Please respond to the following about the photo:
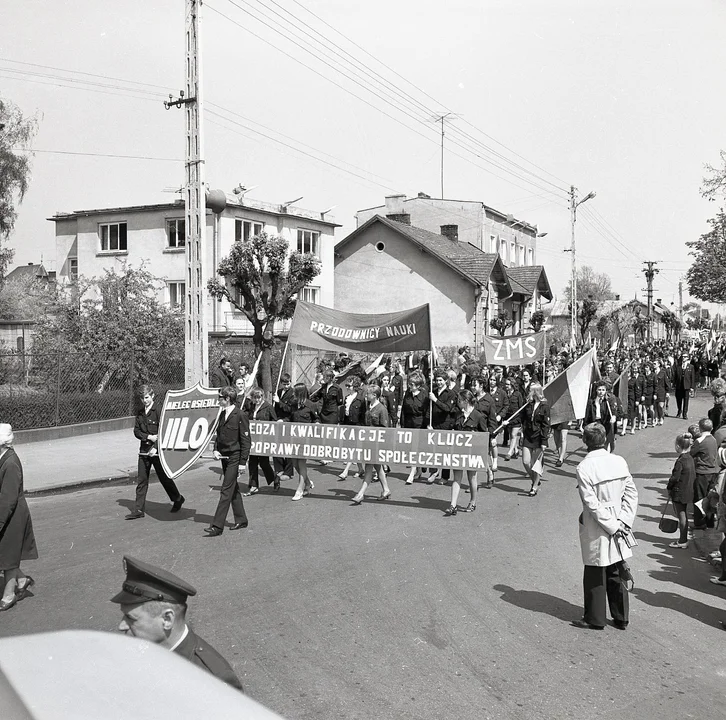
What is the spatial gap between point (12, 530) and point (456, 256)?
38.2 meters

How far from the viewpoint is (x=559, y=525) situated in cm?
1028

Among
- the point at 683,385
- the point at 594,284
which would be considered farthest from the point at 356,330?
the point at 594,284

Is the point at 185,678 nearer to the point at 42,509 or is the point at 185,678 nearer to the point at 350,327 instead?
the point at 42,509

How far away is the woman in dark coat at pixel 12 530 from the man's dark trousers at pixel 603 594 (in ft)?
16.7

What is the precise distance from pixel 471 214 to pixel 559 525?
136 feet

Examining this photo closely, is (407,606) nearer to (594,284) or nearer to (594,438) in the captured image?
(594,438)

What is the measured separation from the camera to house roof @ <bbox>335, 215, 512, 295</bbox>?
3975 centimetres

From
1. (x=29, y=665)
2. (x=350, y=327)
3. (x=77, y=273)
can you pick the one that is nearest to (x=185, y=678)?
(x=29, y=665)

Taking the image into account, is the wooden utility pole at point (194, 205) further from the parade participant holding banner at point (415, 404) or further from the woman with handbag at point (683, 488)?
the woman with handbag at point (683, 488)

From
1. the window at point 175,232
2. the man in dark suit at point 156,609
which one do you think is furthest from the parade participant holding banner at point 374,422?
the window at point 175,232

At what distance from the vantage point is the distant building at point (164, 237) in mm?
34375

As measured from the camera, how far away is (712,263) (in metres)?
37.9

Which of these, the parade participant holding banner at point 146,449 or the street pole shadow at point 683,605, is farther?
the parade participant holding banner at point 146,449

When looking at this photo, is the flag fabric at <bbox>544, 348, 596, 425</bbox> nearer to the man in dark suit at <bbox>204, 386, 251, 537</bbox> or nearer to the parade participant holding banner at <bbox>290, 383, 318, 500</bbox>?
the parade participant holding banner at <bbox>290, 383, 318, 500</bbox>
